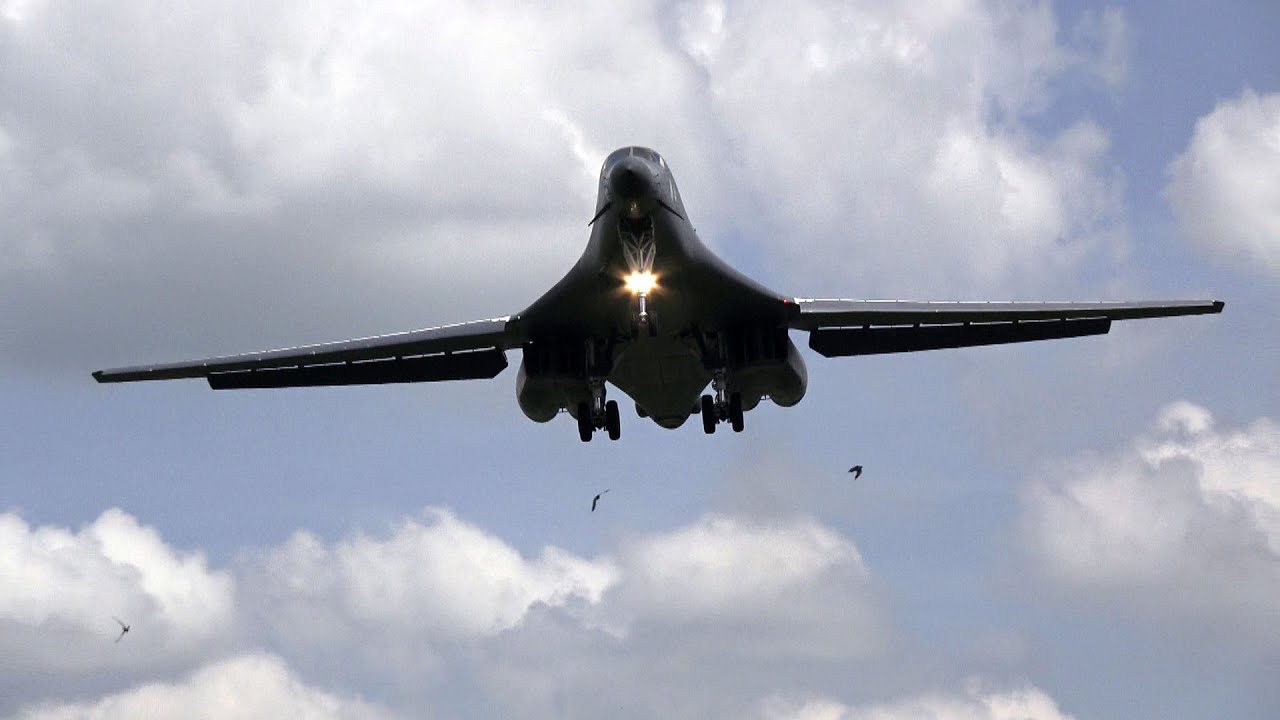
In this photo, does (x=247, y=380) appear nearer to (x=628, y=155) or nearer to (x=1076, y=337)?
(x=628, y=155)

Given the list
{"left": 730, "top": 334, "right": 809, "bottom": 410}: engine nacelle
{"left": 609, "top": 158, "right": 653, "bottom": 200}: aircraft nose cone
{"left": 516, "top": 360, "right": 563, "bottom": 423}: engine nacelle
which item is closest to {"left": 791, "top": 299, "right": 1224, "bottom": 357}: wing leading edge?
{"left": 730, "top": 334, "right": 809, "bottom": 410}: engine nacelle

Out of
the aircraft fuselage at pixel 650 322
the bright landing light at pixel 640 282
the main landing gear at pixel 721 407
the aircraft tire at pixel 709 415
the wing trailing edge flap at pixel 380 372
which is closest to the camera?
the aircraft fuselage at pixel 650 322

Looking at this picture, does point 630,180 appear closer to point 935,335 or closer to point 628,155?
point 628,155

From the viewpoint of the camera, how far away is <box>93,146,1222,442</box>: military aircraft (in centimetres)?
3881

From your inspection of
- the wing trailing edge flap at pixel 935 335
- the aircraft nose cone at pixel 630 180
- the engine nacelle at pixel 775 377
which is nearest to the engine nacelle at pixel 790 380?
the engine nacelle at pixel 775 377

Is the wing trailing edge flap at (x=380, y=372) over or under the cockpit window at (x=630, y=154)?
over

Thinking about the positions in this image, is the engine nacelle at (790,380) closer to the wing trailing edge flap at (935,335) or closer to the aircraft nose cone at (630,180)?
the wing trailing edge flap at (935,335)

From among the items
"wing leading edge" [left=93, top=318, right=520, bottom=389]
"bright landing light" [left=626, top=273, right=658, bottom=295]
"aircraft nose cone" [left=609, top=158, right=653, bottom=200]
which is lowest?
"bright landing light" [left=626, top=273, right=658, bottom=295]

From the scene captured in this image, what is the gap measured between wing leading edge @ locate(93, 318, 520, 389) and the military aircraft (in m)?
0.04

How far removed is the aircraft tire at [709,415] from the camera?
147 feet

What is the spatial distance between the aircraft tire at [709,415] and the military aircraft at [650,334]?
4 centimetres

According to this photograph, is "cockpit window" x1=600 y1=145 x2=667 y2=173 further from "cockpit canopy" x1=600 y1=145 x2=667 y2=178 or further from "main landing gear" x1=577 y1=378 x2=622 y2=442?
"main landing gear" x1=577 y1=378 x2=622 y2=442

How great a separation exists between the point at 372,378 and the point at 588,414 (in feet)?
24.1

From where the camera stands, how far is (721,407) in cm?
4366
